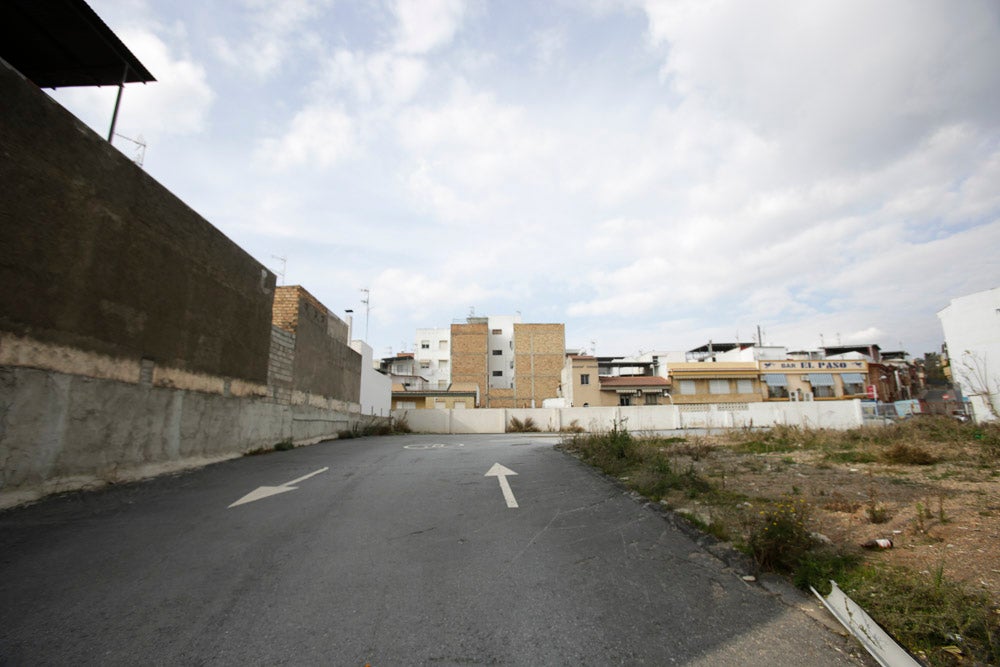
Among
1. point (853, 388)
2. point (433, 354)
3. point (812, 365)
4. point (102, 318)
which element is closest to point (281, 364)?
point (102, 318)

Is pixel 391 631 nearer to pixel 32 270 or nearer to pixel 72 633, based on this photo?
pixel 72 633

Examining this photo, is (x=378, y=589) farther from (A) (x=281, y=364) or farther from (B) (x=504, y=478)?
(A) (x=281, y=364)

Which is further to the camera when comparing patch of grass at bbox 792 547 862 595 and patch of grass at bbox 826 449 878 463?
patch of grass at bbox 826 449 878 463

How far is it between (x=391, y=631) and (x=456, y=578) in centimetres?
90

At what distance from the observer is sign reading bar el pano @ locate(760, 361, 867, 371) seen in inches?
2051

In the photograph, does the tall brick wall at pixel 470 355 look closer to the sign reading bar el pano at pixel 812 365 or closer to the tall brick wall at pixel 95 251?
the sign reading bar el pano at pixel 812 365

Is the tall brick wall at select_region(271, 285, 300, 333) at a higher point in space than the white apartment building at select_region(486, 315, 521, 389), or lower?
lower

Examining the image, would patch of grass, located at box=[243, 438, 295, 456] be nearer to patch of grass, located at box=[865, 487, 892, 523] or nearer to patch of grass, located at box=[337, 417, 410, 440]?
patch of grass, located at box=[337, 417, 410, 440]

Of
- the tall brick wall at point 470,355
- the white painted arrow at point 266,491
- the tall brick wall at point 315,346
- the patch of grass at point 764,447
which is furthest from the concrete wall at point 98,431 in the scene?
the tall brick wall at point 470,355

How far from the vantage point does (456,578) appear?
3.78 m

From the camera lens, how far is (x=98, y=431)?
727 centimetres

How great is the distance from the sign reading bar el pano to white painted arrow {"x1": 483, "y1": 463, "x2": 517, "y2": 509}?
5095 cm

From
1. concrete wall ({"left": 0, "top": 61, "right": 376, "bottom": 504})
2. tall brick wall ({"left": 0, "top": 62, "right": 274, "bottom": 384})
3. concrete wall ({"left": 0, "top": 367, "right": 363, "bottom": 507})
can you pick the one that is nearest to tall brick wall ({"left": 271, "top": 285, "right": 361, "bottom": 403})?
concrete wall ({"left": 0, "top": 61, "right": 376, "bottom": 504})

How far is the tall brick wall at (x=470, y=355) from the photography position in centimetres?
6638
